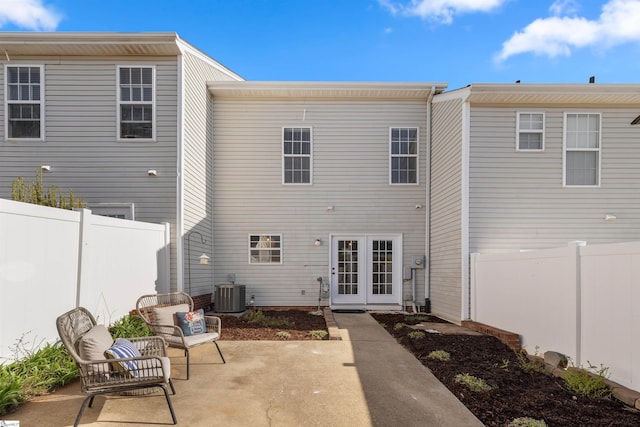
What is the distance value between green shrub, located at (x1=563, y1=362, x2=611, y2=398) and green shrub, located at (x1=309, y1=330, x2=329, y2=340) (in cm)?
344

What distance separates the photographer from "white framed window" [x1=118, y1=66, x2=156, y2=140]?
7.56m

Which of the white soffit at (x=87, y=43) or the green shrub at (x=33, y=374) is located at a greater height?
the white soffit at (x=87, y=43)

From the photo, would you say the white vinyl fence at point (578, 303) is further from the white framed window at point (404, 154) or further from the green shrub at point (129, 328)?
the green shrub at point (129, 328)

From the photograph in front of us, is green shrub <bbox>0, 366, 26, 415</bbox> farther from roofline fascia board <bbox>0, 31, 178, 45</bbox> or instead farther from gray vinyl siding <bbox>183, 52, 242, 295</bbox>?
roofline fascia board <bbox>0, 31, 178, 45</bbox>

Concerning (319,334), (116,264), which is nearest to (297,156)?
(319,334)

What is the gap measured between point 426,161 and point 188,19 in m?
8.04

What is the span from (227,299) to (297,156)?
154 inches

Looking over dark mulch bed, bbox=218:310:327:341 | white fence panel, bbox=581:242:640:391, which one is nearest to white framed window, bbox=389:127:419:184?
dark mulch bed, bbox=218:310:327:341

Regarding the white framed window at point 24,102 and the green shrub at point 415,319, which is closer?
the white framed window at point 24,102

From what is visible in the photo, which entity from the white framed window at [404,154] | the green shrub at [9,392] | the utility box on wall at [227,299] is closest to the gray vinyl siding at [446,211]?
the white framed window at [404,154]

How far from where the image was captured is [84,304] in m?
4.89

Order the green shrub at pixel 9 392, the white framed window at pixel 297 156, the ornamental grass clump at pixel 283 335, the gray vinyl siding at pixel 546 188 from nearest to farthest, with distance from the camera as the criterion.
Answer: the green shrub at pixel 9 392, the ornamental grass clump at pixel 283 335, the gray vinyl siding at pixel 546 188, the white framed window at pixel 297 156

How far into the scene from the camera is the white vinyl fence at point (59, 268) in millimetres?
3803

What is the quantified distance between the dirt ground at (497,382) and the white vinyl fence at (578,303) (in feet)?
1.46
